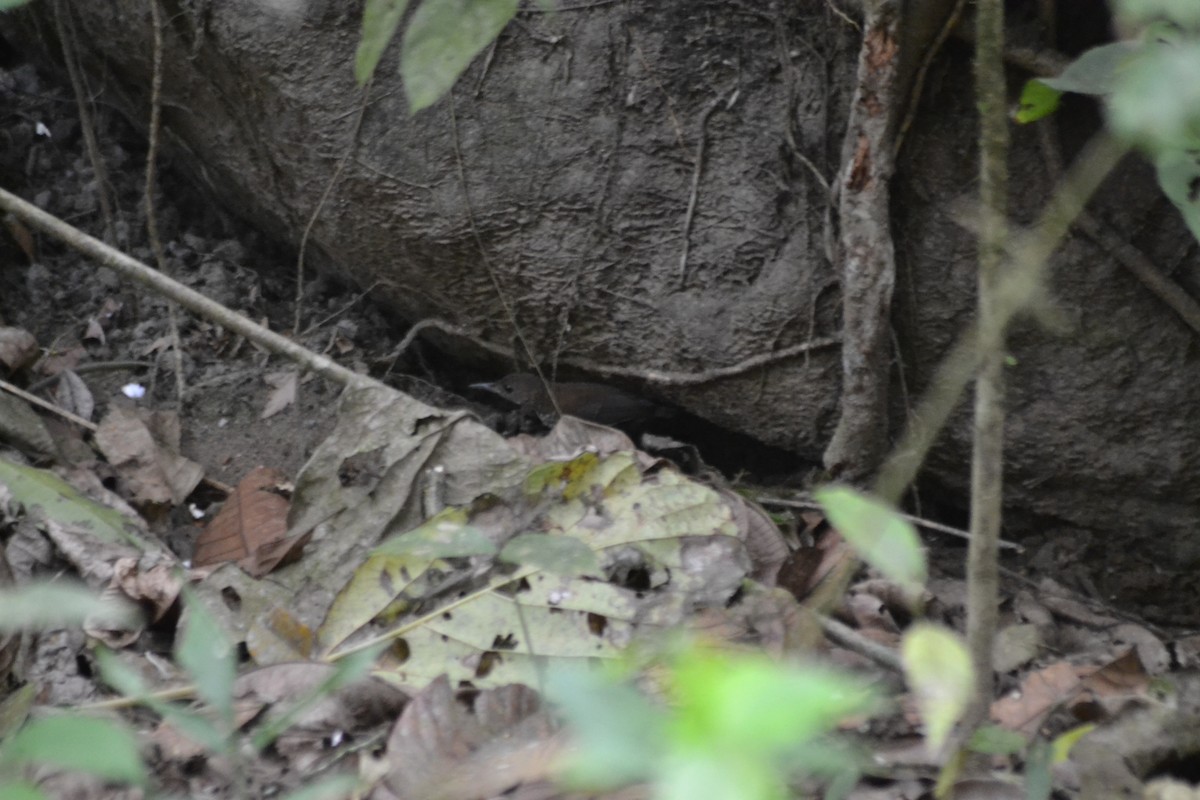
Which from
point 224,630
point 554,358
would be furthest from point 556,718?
point 554,358

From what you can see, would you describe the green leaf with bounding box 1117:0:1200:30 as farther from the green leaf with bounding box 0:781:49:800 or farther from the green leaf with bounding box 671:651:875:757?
the green leaf with bounding box 0:781:49:800

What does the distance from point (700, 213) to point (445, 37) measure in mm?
1263

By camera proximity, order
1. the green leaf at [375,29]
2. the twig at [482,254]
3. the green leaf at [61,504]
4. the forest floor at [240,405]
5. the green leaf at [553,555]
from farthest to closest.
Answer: the twig at [482,254], the green leaf at [61,504], the forest floor at [240,405], the green leaf at [553,555], the green leaf at [375,29]

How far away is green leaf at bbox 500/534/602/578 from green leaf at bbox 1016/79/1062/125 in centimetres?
118

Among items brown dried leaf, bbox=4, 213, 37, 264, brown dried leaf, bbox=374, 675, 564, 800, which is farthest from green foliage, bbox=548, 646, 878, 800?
brown dried leaf, bbox=4, 213, 37, 264

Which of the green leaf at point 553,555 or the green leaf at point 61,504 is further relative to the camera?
the green leaf at point 61,504

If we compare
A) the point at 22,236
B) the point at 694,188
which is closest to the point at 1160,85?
the point at 694,188

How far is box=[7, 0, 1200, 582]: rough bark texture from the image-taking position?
86.0 inches

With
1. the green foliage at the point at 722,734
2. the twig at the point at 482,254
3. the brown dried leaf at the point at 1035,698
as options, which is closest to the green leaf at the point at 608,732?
the green foliage at the point at 722,734

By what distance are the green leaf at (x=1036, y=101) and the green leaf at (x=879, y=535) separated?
1.30m

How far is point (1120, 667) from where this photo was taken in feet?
5.37

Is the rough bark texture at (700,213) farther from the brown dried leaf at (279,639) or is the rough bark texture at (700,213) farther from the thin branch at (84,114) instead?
the brown dried leaf at (279,639)

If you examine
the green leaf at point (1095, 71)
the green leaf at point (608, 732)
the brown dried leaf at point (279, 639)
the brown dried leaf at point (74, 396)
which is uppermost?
the green leaf at point (1095, 71)

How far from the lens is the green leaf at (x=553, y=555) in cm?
132
